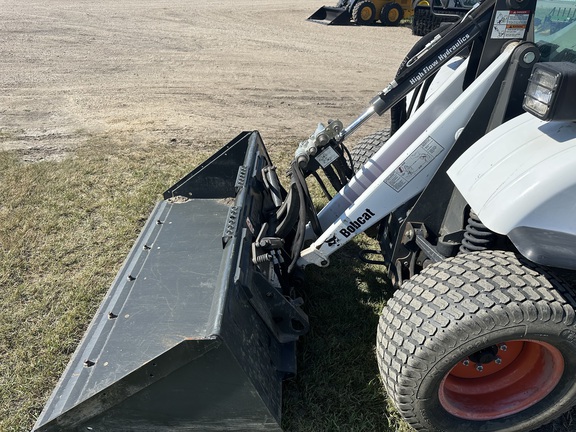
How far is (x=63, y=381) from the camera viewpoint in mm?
2318

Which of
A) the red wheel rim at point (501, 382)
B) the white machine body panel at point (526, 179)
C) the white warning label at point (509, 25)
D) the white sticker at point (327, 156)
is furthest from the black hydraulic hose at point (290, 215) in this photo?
the white warning label at point (509, 25)

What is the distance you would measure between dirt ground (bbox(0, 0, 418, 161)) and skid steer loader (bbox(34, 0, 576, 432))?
3852 millimetres

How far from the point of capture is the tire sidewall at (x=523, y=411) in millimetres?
2059

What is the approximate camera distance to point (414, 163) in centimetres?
267

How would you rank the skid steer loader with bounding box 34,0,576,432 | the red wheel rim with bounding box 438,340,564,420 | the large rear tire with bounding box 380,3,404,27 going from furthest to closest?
1. the large rear tire with bounding box 380,3,404,27
2. the red wheel rim with bounding box 438,340,564,420
3. the skid steer loader with bounding box 34,0,576,432

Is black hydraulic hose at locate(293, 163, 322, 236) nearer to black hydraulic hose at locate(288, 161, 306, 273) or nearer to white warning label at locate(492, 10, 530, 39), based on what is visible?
black hydraulic hose at locate(288, 161, 306, 273)

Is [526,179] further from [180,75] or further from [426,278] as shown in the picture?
[180,75]

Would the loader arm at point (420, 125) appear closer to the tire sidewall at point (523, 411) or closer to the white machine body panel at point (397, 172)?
the white machine body panel at point (397, 172)

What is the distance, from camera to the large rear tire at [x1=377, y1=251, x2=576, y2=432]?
80.8 inches

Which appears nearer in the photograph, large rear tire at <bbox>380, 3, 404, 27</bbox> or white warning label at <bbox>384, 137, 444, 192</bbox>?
white warning label at <bbox>384, 137, 444, 192</bbox>

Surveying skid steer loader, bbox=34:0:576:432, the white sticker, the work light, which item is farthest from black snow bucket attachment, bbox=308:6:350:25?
the work light

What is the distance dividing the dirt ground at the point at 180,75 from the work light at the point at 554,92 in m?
4.83

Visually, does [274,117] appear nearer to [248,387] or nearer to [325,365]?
[325,365]

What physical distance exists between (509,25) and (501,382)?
70.5 inches
